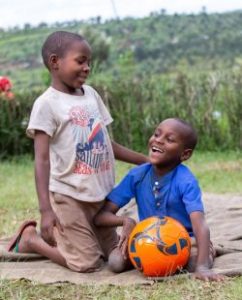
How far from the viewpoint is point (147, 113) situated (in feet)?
39.1

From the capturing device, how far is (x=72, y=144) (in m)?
5.07

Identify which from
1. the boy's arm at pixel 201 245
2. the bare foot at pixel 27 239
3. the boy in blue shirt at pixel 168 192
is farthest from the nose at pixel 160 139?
the bare foot at pixel 27 239

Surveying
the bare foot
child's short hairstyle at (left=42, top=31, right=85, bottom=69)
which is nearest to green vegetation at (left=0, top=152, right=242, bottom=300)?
the bare foot

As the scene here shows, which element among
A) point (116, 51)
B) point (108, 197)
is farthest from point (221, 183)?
point (116, 51)

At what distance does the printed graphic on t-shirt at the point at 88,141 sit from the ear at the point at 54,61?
29 centimetres

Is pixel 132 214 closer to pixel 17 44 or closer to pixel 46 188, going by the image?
pixel 46 188

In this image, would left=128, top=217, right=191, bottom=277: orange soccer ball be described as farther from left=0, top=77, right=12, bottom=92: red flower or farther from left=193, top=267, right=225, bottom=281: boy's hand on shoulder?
left=0, top=77, right=12, bottom=92: red flower

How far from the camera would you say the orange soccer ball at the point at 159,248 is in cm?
480

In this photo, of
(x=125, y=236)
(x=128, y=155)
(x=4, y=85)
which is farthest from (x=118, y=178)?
(x=125, y=236)

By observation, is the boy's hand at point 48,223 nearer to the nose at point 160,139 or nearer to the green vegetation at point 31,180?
the nose at point 160,139

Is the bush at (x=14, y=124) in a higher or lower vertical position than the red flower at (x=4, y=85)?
lower

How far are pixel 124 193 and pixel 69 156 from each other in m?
0.44

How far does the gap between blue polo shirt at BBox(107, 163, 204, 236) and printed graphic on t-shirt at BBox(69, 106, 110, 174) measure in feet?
0.65

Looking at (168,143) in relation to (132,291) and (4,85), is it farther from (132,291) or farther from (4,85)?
(4,85)
